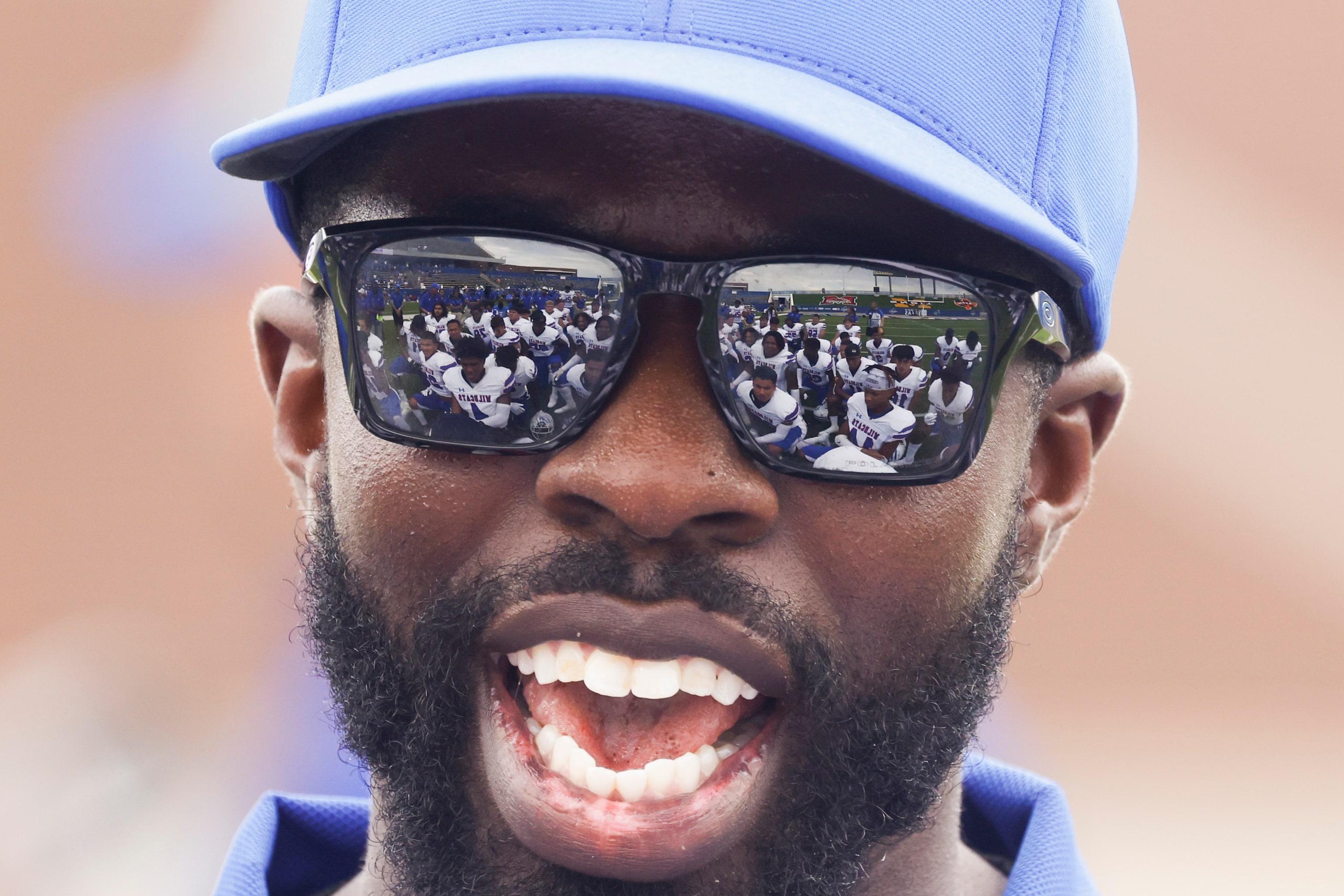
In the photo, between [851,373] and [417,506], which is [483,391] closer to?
[417,506]

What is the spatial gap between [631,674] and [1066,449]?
1.03 meters

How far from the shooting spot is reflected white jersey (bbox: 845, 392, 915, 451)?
192 centimetres

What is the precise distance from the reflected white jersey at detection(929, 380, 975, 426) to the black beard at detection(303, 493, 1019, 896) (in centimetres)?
39

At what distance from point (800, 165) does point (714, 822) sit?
103 centimetres

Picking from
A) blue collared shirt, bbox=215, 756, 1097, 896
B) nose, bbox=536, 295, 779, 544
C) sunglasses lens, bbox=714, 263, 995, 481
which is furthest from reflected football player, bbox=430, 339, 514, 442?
blue collared shirt, bbox=215, 756, 1097, 896

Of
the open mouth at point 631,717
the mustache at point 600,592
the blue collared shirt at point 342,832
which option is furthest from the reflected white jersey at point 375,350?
the blue collared shirt at point 342,832

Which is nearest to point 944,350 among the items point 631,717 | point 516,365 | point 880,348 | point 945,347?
point 945,347

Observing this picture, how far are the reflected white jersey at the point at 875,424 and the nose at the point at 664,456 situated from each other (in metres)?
0.17

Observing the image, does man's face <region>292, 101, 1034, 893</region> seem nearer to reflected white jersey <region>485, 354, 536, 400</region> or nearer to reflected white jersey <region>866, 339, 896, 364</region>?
reflected white jersey <region>485, 354, 536, 400</region>

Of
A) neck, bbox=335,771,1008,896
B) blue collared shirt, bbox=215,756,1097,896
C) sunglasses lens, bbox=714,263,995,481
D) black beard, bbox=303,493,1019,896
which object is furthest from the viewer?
blue collared shirt, bbox=215,756,1097,896

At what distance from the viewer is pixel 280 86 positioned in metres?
6.85

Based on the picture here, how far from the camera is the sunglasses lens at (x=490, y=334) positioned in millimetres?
1893

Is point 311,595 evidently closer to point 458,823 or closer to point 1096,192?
point 458,823

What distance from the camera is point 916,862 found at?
2430 millimetres
